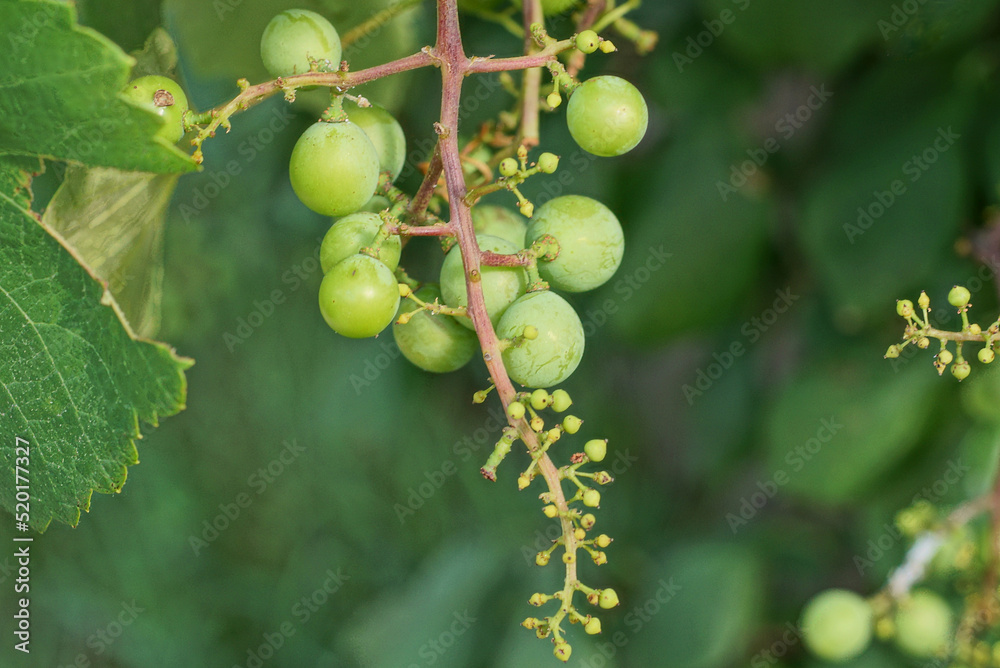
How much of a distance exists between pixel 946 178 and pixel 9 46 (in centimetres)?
150

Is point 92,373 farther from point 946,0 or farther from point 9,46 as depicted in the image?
point 946,0

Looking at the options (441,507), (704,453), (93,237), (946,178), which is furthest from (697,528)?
(93,237)

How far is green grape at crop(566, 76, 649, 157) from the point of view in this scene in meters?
0.85

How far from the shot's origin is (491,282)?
3.00 feet

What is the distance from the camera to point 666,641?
6.24 feet
